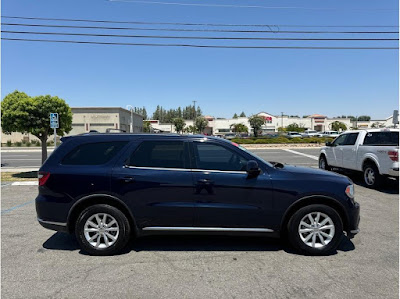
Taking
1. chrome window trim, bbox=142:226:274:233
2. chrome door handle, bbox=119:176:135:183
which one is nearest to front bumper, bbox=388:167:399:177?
chrome window trim, bbox=142:226:274:233

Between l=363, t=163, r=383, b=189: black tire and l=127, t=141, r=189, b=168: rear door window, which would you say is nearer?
l=127, t=141, r=189, b=168: rear door window

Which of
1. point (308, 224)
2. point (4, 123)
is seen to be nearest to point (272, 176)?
point (308, 224)

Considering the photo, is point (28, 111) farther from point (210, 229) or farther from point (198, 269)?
point (198, 269)

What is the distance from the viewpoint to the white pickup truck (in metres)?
7.37

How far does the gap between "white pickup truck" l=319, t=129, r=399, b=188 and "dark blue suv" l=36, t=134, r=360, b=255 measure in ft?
15.2

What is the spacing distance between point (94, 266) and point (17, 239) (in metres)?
1.81

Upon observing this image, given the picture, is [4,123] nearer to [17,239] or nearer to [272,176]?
[17,239]

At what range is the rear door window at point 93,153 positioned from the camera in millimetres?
3875

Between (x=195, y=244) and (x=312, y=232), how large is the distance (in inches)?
66.0

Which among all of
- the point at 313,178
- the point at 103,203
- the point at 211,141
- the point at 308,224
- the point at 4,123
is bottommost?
the point at 308,224

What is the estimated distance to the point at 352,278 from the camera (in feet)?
10.4

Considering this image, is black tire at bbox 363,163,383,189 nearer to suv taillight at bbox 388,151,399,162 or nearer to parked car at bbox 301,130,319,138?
suv taillight at bbox 388,151,399,162

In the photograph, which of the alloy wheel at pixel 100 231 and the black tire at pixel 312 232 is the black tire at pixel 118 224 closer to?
the alloy wheel at pixel 100 231

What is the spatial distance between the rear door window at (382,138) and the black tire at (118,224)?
7755mm
